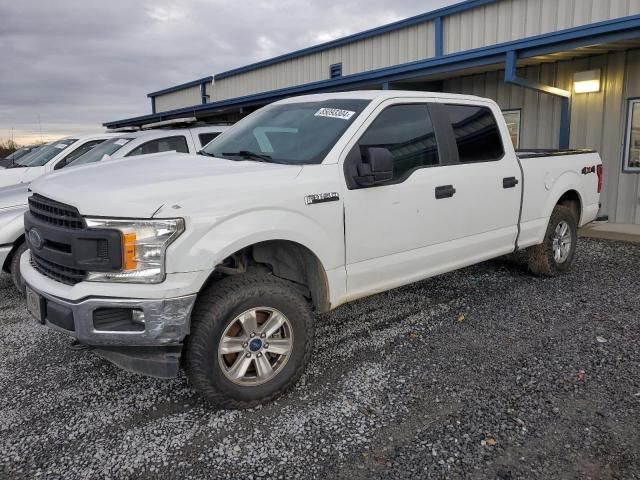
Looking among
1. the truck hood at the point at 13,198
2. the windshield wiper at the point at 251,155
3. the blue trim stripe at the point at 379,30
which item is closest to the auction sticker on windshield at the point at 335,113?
the windshield wiper at the point at 251,155

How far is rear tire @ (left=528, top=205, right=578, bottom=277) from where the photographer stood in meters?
5.89

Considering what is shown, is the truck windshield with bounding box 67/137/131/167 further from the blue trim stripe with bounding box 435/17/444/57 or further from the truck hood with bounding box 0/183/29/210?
the blue trim stripe with bounding box 435/17/444/57

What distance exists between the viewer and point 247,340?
325 cm

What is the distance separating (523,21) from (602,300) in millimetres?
7025

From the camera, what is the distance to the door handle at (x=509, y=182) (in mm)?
4994

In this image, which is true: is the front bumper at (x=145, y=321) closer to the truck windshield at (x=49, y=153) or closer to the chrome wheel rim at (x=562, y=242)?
the chrome wheel rim at (x=562, y=242)

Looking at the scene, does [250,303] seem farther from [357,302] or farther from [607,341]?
[607,341]

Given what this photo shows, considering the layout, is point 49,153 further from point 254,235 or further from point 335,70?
point 335,70

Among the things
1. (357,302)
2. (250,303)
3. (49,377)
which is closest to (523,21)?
(357,302)

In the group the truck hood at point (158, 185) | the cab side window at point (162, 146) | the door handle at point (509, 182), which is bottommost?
the door handle at point (509, 182)

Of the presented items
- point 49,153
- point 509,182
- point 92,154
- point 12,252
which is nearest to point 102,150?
point 92,154

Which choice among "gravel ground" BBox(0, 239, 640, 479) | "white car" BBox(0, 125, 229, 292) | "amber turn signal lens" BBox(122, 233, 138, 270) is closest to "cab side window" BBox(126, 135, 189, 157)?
"white car" BBox(0, 125, 229, 292)

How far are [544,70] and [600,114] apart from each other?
4.55ft

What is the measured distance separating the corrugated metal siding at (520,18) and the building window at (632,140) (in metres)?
1.56
